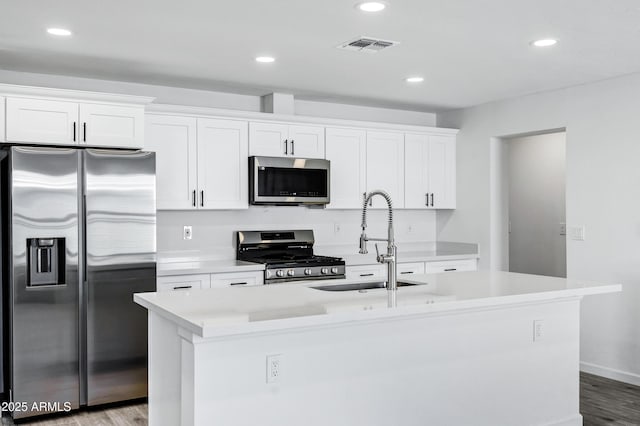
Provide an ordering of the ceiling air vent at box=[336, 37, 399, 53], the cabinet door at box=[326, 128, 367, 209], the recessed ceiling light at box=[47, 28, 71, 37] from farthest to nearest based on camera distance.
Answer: the cabinet door at box=[326, 128, 367, 209]
the ceiling air vent at box=[336, 37, 399, 53]
the recessed ceiling light at box=[47, 28, 71, 37]

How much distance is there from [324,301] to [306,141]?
2774 millimetres

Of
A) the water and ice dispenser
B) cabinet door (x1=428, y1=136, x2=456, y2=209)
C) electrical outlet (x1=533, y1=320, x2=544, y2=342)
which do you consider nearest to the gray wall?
cabinet door (x1=428, y1=136, x2=456, y2=209)

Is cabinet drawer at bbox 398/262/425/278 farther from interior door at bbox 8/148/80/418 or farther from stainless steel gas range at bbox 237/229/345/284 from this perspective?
interior door at bbox 8/148/80/418

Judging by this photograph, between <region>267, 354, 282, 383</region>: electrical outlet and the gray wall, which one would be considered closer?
<region>267, 354, 282, 383</region>: electrical outlet

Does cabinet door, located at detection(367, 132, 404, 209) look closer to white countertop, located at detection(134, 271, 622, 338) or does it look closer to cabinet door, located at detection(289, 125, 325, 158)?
cabinet door, located at detection(289, 125, 325, 158)

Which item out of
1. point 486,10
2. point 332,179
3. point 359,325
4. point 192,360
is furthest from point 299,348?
point 332,179

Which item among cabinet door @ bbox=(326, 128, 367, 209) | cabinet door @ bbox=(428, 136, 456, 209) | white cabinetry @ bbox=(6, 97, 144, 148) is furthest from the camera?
cabinet door @ bbox=(428, 136, 456, 209)

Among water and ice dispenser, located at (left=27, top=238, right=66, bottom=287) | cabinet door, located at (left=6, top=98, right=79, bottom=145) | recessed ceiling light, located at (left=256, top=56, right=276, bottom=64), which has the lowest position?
water and ice dispenser, located at (left=27, top=238, right=66, bottom=287)

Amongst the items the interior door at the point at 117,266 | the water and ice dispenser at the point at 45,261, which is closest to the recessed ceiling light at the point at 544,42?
the interior door at the point at 117,266

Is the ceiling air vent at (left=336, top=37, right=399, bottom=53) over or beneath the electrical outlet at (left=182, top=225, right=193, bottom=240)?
over

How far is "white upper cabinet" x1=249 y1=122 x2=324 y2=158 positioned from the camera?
16.8 feet

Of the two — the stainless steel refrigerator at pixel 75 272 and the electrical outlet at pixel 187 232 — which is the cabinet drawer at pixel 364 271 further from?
the stainless steel refrigerator at pixel 75 272

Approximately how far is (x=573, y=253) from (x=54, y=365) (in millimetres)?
3993

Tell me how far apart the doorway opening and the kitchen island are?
342cm
